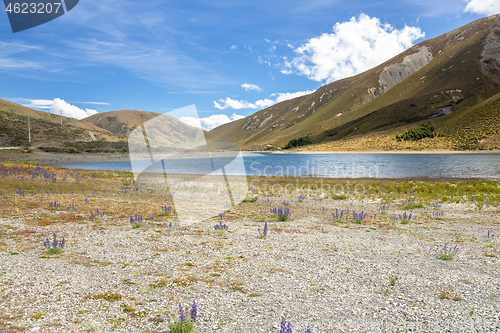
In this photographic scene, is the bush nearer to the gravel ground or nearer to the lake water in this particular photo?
the lake water

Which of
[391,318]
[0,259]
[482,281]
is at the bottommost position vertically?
[482,281]

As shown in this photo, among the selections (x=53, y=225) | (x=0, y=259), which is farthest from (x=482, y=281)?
(x=53, y=225)

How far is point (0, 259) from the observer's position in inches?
331

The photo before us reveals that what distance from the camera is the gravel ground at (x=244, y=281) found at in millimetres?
5730

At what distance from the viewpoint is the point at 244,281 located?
7930 mm

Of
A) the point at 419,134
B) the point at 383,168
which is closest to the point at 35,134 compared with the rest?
the point at 383,168

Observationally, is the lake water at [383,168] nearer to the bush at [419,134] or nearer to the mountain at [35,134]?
the mountain at [35,134]

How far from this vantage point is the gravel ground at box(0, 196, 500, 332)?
5.73 m

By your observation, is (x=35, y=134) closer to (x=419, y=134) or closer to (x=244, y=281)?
(x=244, y=281)

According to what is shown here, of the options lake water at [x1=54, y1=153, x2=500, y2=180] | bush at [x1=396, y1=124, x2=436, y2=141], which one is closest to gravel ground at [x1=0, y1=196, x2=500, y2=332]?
lake water at [x1=54, y1=153, x2=500, y2=180]

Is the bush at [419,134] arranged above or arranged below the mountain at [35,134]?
below

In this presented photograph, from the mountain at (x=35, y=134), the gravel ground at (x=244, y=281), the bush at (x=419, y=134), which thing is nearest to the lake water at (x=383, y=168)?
the gravel ground at (x=244, y=281)

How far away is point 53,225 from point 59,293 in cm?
856

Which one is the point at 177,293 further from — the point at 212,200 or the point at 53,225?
the point at 212,200
